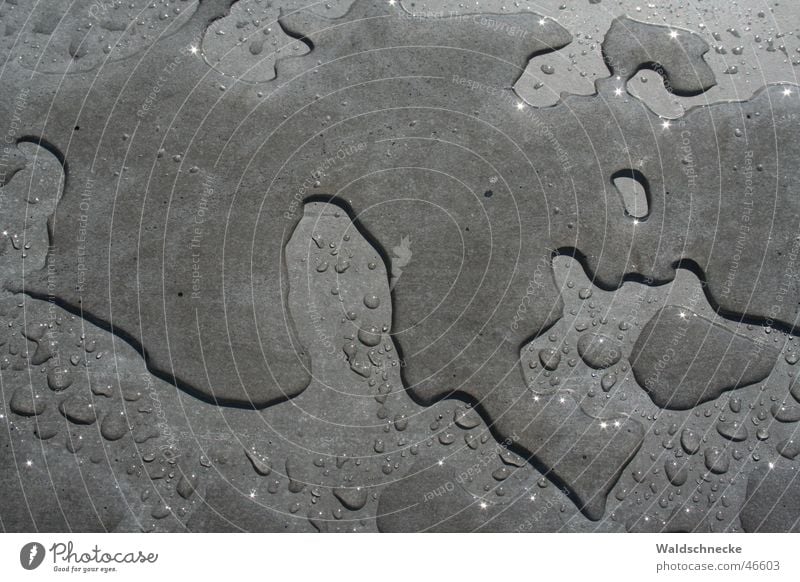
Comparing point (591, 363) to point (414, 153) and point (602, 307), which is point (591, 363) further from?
point (414, 153)

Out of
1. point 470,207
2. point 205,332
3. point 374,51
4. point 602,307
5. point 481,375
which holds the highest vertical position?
point 374,51

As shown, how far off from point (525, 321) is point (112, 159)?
368 centimetres

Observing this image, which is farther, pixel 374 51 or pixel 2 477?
pixel 374 51

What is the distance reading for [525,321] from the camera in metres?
5.31

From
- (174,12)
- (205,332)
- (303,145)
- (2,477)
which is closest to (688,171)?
(303,145)
